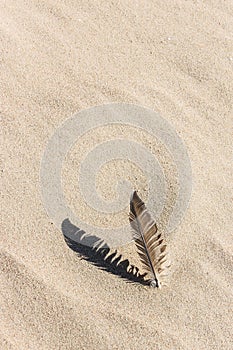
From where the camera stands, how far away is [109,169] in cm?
272

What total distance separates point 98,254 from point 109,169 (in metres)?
0.48

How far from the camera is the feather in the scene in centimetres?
234

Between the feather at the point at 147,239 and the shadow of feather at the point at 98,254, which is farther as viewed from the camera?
the shadow of feather at the point at 98,254

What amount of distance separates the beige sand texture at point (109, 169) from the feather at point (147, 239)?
11 centimetres

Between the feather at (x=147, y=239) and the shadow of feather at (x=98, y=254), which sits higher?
the feather at (x=147, y=239)

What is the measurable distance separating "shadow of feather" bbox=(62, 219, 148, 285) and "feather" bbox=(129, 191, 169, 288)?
0.27 ft

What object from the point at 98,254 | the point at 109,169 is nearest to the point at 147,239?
the point at 98,254

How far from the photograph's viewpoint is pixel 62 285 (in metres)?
2.45

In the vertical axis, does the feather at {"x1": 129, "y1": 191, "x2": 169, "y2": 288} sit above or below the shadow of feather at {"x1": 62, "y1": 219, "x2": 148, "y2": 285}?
above

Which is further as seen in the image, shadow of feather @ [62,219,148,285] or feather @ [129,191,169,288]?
shadow of feather @ [62,219,148,285]

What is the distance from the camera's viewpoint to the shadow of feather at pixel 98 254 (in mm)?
2471

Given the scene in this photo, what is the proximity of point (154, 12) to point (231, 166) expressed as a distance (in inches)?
44.5

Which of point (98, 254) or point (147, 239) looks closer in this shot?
point (147, 239)

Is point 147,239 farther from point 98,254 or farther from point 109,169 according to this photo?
point 109,169
